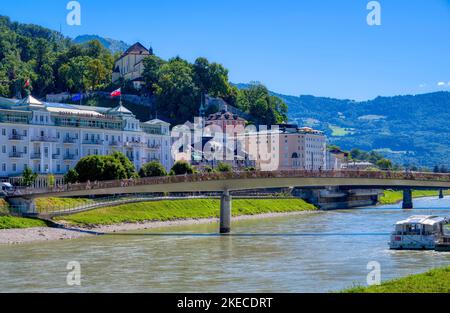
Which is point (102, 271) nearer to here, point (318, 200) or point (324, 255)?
point (324, 255)

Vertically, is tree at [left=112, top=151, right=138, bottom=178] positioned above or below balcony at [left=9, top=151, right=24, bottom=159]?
below

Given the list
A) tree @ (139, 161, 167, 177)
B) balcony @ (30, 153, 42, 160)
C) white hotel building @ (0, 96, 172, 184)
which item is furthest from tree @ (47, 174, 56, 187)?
tree @ (139, 161, 167, 177)

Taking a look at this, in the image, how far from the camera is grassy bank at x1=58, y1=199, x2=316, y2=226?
269 ft

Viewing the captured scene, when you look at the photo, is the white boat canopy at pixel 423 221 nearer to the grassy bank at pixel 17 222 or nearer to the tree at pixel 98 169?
the grassy bank at pixel 17 222

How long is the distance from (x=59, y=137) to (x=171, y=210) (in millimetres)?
23598

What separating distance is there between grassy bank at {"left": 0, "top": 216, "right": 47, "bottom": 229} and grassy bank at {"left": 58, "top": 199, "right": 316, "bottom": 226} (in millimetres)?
4638

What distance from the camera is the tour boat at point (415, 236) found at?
2402 inches

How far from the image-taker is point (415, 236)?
6159cm

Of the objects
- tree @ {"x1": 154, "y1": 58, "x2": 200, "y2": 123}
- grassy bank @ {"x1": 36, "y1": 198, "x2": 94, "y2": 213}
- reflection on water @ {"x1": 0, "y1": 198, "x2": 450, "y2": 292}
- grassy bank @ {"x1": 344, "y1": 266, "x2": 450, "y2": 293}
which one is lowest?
reflection on water @ {"x1": 0, "y1": 198, "x2": 450, "y2": 292}

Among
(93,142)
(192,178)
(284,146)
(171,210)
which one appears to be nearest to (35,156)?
(93,142)

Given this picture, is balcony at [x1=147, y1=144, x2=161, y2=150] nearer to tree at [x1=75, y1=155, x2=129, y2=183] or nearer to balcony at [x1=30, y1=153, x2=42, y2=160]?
balcony at [x1=30, y1=153, x2=42, y2=160]

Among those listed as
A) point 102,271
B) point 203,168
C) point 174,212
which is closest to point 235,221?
point 174,212

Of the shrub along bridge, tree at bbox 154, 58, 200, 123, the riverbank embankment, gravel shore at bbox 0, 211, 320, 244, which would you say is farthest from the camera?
tree at bbox 154, 58, 200, 123

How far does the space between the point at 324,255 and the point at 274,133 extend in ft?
427
